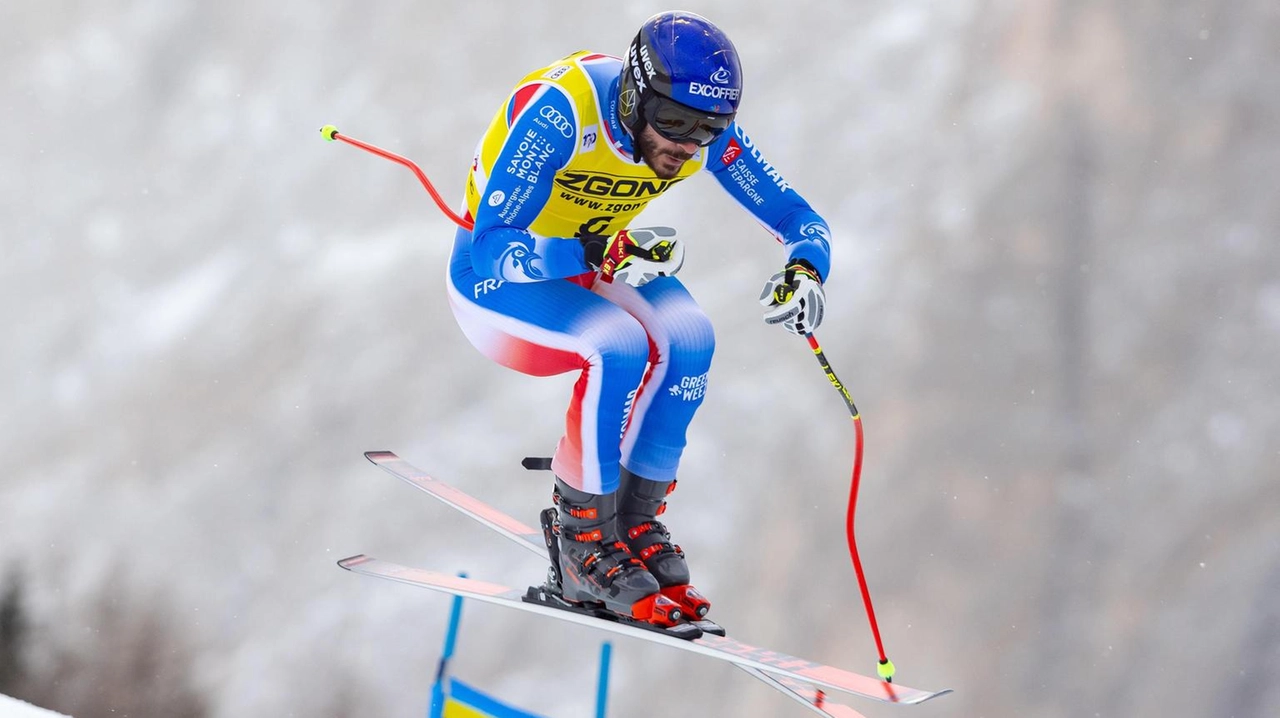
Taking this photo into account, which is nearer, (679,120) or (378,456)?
(679,120)

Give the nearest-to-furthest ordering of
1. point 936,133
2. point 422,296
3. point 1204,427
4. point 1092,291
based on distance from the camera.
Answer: point 1204,427 < point 1092,291 < point 936,133 < point 422,296

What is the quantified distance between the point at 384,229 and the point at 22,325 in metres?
1.83

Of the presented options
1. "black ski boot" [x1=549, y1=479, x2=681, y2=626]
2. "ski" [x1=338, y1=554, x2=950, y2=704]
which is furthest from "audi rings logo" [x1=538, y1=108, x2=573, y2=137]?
"ski" [x1=338, y1=554, x2=950, y2=704]

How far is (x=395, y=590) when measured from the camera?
204 inches

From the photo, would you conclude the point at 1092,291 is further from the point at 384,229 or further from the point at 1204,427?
the point at 384,229

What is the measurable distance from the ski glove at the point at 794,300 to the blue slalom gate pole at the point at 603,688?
107 cm

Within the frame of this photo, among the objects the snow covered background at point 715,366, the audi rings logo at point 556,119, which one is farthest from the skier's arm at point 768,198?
the snow covered background at point 715,366

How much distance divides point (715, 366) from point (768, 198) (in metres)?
2.12

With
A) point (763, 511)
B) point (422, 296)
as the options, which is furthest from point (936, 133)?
point (422, 296)

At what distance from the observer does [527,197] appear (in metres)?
2.72

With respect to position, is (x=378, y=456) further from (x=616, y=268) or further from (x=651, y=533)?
(x=616, y=268)

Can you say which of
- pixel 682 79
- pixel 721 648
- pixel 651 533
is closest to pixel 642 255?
pixel 682 79

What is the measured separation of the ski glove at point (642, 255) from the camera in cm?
279

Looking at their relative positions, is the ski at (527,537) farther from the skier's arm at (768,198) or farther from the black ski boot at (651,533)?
the skier's arm at (768,198)
